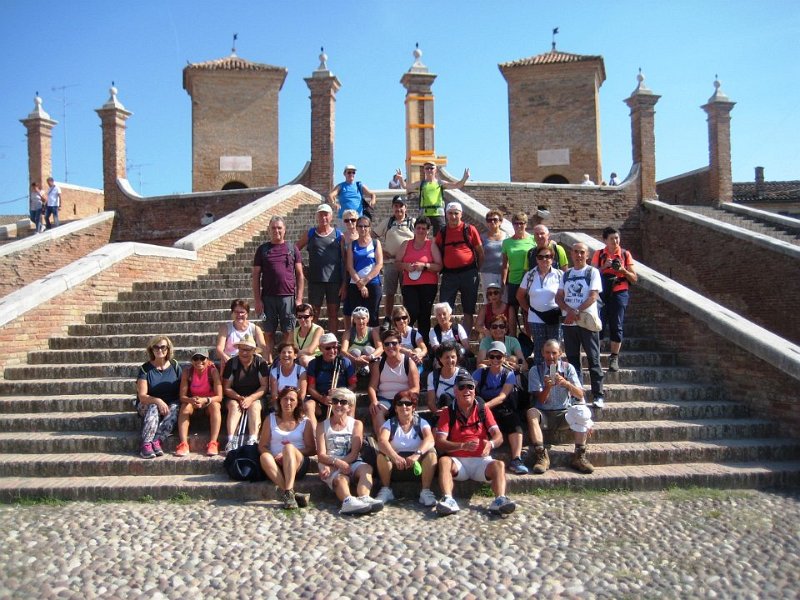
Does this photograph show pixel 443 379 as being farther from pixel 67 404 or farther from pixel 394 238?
pixel 67 404

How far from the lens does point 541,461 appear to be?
17.6 feet

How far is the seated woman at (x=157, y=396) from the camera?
18.9 ft

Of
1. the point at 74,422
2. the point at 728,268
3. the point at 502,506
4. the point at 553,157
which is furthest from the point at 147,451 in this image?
the point at 553,157

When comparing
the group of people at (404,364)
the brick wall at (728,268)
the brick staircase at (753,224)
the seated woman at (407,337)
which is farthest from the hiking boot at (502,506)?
the brick staircase at (753,224)

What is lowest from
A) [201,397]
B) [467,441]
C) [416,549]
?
[416,549]

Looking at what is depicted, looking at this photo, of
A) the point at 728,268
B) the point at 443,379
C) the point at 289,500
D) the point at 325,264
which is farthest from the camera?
the point at 728,268

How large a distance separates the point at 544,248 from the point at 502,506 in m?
2.71

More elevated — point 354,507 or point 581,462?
point 581,462

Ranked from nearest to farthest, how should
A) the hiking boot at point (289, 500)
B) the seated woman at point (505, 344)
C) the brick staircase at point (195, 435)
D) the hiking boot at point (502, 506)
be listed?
1. the hiking boot at point (502, 506)
2. the hiking boot at point (289, 500)
3. the brick staircase at point (195, 435)
4. the seated woman at point (505, 344)

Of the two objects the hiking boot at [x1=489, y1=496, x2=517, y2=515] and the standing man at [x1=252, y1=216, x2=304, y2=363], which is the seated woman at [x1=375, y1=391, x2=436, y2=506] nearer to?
the hiking boot at [x1=489, y1=496, x2=517, y2=515]

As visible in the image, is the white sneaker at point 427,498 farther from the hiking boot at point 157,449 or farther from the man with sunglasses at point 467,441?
the hiking boot at point 157,449

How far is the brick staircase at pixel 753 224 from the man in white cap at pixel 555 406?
34.7 feet

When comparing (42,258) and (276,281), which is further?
(42,258)

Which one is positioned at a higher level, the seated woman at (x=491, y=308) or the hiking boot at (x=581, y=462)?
the seated woman at (x=491, y=308)
